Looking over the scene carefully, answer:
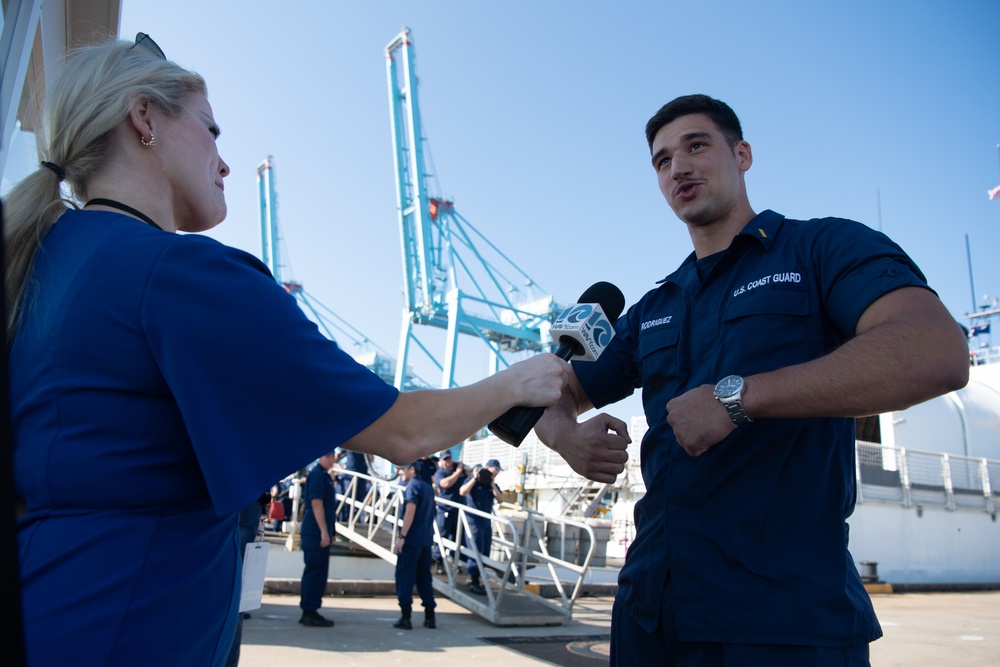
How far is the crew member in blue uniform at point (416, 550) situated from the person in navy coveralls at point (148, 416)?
6.07 meters

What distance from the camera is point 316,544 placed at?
678 cm

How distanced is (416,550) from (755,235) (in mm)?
6088

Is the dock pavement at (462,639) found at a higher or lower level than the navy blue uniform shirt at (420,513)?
lower

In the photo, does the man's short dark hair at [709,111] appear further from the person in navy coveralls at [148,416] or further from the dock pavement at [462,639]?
the dock pavement at [462,639]

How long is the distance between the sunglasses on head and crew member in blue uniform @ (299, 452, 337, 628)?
5.89 meters

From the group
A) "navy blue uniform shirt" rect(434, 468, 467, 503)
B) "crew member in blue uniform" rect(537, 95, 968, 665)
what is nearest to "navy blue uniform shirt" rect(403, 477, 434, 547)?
"navy blue uniform shirt" rect(434, 468, 467, 503)

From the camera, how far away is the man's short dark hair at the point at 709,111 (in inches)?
78.1

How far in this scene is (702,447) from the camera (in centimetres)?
139

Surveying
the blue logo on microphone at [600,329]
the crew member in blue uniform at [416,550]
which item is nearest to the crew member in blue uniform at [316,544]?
the crew member in blue uniform at [416,550]

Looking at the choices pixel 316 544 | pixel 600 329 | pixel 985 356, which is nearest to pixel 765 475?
pixel 600 329

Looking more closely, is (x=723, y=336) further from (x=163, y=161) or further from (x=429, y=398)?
(x=163, y=161)

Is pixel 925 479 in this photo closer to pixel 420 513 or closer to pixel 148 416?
pixel 420 513

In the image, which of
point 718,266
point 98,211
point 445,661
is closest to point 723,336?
point 718,266

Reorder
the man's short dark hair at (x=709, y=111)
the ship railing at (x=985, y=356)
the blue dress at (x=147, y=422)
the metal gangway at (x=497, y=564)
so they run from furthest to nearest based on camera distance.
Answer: the ship railing at (x=985, y=356), the metal gangway at (x=497, y=564), the man's short dark hair at (x=709, y=111), the blue dress at (x=147, y=422)
